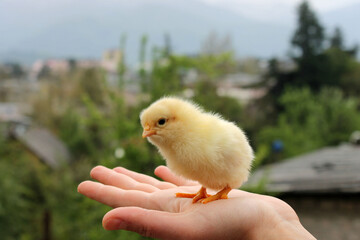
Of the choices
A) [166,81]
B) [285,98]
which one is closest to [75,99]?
[285,98]

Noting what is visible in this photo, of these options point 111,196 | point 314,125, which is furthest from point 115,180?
point 314,125

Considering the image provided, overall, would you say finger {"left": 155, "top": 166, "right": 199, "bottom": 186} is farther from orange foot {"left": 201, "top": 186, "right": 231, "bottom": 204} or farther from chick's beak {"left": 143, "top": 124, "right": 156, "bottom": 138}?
chick's beak {"left": 143, "top": 124, "right": 156, "bottom": 138}

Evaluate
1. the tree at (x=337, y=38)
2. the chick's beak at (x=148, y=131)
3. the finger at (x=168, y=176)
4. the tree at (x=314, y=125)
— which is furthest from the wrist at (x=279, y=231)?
the tree at (x=337, y=38)

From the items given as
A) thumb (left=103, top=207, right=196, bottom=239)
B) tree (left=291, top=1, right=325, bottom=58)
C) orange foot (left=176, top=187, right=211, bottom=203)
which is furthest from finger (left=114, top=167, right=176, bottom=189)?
tree (left=291, top=1, right=325, bottom=58)

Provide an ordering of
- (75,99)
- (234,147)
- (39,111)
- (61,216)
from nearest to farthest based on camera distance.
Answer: (234,147), (61,216), (39,111), (75,99)

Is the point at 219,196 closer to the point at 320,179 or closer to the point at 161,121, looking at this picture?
the point at 161,121

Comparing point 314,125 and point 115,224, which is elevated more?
point 115,224

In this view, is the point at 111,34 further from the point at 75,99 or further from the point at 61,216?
the point at 61,216
